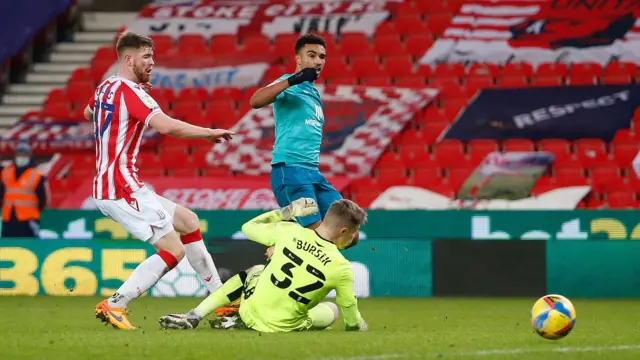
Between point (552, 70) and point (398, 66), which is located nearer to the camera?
point (552, 70)

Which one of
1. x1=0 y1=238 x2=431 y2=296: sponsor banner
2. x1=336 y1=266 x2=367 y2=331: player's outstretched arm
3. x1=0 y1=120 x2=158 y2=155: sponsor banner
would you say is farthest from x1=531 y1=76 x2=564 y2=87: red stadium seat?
x1=336 y1=266 x2=367 y2=331: player's outstretched arm

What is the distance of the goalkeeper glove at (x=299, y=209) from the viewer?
737cm

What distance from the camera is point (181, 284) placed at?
526 inches

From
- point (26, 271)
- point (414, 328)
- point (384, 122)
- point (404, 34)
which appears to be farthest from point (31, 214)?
point (414, 328)

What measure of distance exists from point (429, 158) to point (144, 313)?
7.55 metres

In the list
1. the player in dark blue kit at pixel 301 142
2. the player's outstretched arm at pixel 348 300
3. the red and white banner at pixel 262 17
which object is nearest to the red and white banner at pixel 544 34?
the red and white banner at pixel 262 17

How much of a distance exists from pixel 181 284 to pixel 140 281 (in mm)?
5794

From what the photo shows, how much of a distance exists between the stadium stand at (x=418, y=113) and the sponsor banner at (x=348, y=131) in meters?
0.16

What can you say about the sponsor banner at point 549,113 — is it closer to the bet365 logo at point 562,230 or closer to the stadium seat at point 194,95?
the bet365 logo at point 562,230

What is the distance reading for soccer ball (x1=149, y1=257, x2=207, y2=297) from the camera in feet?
43.6

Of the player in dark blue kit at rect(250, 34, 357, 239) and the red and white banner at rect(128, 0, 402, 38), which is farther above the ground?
the red and white banner at rect(128, 0, 402, 38)

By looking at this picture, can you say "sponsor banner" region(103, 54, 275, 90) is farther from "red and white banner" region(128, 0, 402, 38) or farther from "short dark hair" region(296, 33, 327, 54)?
"short dark hair" region(296, 33, 327, 54)

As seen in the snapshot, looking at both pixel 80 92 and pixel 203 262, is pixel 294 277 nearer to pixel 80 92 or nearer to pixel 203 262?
pixel 203 262

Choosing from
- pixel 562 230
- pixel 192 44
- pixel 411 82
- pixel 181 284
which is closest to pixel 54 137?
pixel 192 44
